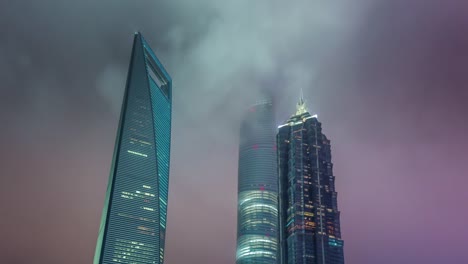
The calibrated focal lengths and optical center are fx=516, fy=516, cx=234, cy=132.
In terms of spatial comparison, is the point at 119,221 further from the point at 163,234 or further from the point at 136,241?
the point at 163,234

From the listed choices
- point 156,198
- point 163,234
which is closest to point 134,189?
point 156,198

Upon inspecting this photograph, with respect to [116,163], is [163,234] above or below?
below

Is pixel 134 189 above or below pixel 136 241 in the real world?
above

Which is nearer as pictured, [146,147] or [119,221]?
[119,221]

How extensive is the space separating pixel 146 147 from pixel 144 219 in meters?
27.3

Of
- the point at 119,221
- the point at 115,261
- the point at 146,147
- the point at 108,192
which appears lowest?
the point at 115,261

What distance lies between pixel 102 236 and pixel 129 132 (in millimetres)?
41853

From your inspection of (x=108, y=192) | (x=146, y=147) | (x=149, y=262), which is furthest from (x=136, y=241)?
(x=146, y=147)

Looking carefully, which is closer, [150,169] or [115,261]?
[115,261]

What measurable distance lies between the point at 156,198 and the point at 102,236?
80.1 feet

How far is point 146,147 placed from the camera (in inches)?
7766

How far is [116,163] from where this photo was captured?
630 ft

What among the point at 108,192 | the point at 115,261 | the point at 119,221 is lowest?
the point at 115,261

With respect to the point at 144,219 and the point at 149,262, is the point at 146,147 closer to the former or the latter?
the point at 144,219
